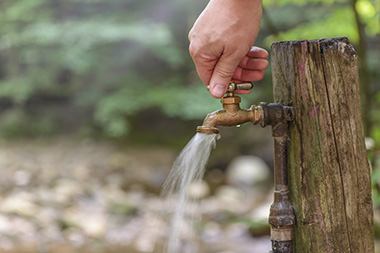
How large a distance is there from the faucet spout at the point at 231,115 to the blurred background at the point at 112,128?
9.27ft

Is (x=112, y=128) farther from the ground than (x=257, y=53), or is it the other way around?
(x=112, y=128)

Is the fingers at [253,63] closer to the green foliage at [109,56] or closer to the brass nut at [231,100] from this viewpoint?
the brass nut at [231,100]

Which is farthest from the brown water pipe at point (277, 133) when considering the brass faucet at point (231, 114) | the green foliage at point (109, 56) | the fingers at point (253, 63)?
the green foliage at point (109, 56)

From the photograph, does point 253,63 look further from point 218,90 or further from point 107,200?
point 107,200

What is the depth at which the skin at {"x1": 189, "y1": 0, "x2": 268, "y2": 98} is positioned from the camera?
1.25 metres

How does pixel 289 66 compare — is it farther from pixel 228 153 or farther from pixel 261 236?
pixel 228 153

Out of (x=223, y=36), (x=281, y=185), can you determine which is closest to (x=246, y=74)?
(x=223, y=36)

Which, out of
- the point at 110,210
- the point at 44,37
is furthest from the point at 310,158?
the point at 44,37

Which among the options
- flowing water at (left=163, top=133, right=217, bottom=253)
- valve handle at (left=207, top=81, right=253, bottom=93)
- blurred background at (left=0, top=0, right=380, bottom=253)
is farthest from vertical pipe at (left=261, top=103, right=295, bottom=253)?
blurred background at (left=0, top=0, right=380, bottom=253)

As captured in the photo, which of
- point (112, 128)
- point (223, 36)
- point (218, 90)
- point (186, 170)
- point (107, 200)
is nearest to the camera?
point (223, 36)

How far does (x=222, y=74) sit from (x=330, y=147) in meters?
0.43

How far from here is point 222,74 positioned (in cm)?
135

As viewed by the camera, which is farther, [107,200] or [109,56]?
[109,56]

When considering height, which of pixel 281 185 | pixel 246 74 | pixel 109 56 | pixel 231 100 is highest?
Result: pixel 109 56
